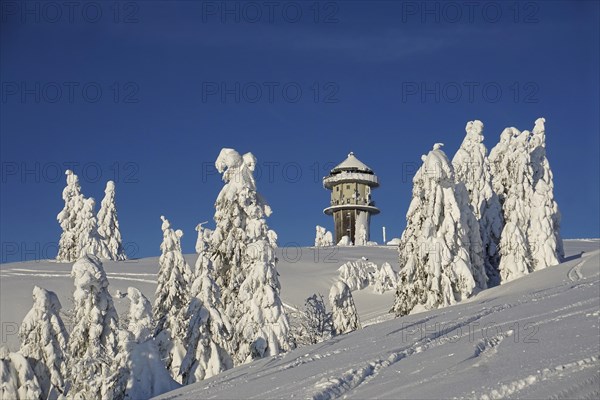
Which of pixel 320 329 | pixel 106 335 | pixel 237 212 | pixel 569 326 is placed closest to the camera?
pixel 569 326

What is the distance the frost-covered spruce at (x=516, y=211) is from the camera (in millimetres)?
38094

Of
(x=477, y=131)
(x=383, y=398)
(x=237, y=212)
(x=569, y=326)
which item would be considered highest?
(x=477, y=131)

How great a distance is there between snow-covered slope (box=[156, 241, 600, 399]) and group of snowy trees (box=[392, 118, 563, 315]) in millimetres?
13617

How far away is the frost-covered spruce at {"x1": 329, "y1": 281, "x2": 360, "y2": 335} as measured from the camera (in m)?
36.5

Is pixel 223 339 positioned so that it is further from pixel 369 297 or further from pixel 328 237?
pixel 328 237

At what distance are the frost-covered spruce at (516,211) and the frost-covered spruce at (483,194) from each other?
720mm

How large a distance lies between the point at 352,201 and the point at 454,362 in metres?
81.8

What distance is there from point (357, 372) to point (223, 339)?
584 inches

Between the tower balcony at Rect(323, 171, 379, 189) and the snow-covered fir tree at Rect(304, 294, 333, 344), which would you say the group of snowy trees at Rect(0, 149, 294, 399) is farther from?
the tower balcony at Rect(323, 171, 379, 189)

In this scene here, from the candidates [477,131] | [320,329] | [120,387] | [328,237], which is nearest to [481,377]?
[120,387]

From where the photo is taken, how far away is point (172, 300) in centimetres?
2822

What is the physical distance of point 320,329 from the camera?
3669 centimetres

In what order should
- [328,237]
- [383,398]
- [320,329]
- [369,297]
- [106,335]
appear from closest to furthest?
[383,398] < [106,335] < [320,329] < [369,297] < [328,237]

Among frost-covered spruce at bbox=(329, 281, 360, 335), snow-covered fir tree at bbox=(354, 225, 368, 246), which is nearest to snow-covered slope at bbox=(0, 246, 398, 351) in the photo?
frost-covered spruce at bbox=(329, 281, 360, 335)
